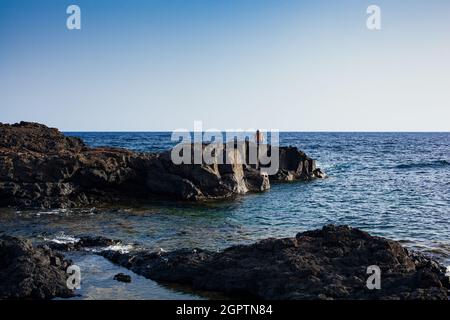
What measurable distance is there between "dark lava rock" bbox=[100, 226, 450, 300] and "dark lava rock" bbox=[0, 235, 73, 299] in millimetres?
2545

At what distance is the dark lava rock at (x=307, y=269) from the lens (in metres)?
11.8

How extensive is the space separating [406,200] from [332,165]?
30.0 meters

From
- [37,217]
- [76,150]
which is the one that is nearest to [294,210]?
[37,217]

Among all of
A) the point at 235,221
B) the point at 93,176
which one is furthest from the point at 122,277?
the point at 93,176

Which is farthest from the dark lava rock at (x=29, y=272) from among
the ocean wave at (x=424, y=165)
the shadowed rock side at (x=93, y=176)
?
the ocean wave at (x=424, y=165)

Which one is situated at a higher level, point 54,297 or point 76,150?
point 76,150

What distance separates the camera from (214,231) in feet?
75.0

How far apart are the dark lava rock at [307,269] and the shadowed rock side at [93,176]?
1609cm

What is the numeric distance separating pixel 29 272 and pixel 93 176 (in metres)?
18.8

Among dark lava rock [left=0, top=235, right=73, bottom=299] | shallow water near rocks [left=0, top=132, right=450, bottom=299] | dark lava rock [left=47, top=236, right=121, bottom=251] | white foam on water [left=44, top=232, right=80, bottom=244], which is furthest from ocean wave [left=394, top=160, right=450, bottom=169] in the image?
dark lava rock [left=0, top=235, right=73, bottom=299]

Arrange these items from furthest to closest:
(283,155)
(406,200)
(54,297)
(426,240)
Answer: (283,155) < (406,200) < (426,240) < (54,297)

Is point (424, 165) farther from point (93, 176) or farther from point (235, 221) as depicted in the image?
point (93, 176)

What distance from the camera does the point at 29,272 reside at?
514 inches
